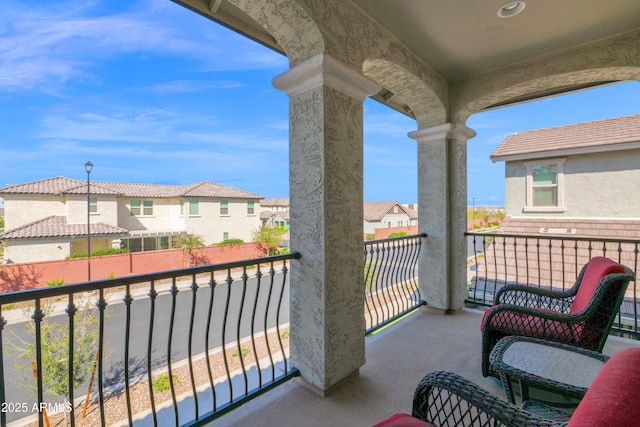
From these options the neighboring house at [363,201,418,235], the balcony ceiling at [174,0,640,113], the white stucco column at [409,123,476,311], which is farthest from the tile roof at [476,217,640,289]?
the neighboring house at [363,201,418,235]

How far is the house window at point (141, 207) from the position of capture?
17325 millimetres

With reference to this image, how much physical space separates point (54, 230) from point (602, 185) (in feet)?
65.2

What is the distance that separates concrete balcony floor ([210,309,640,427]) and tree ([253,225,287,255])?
15.8 meters

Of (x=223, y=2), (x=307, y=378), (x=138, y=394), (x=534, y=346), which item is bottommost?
(x=138, y=394)

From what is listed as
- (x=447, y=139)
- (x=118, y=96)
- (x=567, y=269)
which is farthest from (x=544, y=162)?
(x=118, y=96)

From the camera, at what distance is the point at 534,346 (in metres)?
1.65

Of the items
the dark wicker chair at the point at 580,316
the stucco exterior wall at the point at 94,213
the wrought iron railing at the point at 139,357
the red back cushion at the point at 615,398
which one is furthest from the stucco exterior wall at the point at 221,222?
the red back cushion at the point at 615,398

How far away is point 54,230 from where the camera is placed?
44.4ft

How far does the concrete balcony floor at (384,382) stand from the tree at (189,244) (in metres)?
14.4

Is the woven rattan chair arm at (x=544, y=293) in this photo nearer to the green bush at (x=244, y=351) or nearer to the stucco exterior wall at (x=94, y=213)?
the green bush at (x=244, y=351)

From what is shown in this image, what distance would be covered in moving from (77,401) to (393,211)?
21743mm

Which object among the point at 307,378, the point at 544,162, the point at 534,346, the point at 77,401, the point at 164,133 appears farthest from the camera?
the point at 164,133

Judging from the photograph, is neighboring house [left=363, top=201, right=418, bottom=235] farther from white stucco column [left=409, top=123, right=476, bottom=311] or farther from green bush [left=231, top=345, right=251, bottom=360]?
white stucco column [left=409, top=123, right=476, bottom=311]

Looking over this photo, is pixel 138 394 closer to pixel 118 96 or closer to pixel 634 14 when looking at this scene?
pixel 634 14
